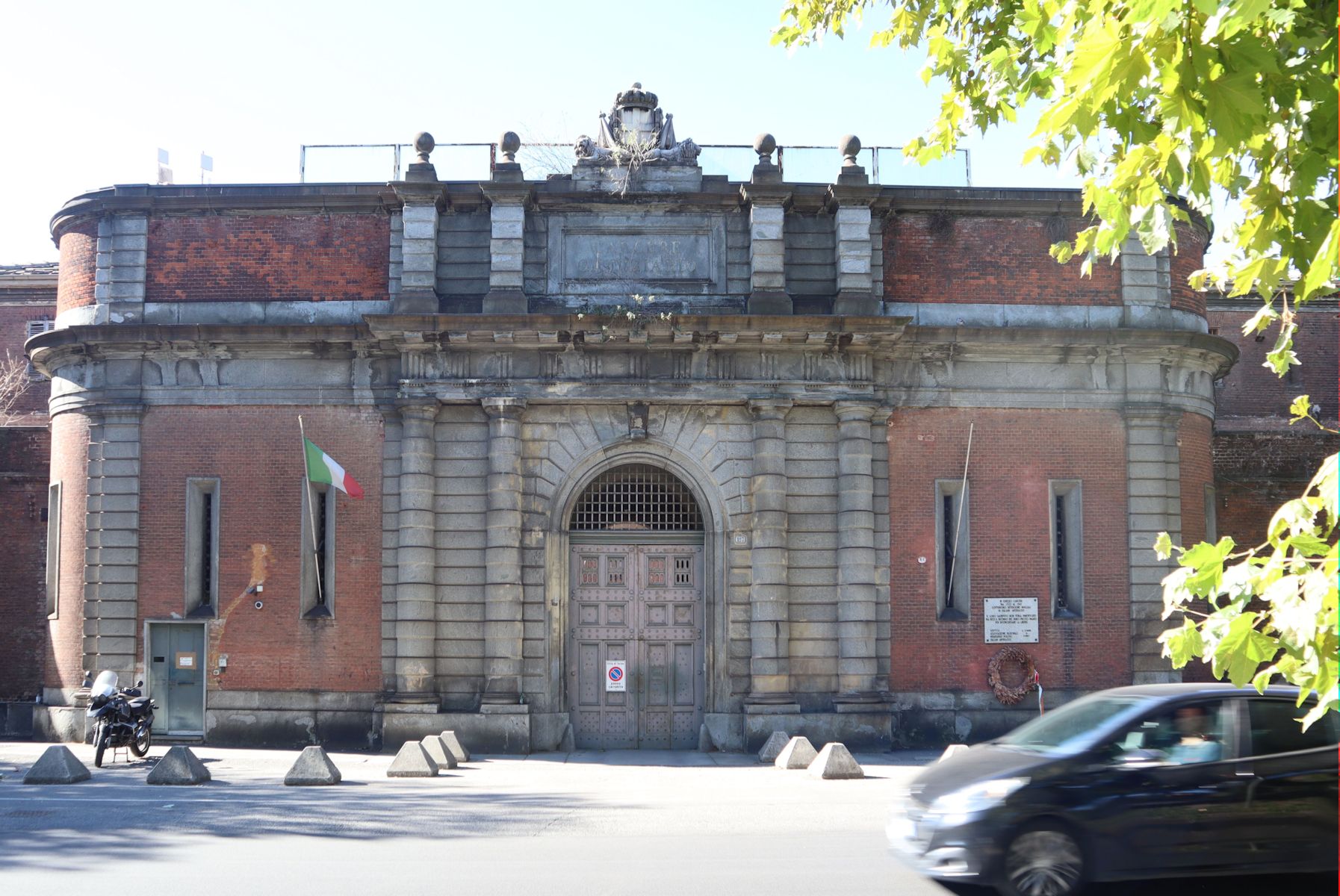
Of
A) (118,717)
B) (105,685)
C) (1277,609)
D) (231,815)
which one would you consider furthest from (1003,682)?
(1277,609)

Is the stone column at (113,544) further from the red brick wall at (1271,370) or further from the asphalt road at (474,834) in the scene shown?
the red brick wall at (1271,370)

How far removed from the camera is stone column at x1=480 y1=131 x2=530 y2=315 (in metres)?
20.3

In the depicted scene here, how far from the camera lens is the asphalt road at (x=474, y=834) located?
9.80m

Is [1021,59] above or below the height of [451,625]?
above

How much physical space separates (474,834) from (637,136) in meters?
12.6

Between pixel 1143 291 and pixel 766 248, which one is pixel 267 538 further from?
pixel 1143 291

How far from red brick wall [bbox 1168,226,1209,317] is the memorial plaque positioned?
6080mm

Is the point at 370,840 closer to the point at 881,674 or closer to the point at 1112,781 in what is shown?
the point at 1112,781

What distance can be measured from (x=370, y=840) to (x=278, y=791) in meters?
4.04

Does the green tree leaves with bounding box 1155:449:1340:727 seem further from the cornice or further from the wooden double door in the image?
the cornice

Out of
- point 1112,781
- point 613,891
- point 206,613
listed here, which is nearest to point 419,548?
point 206,613

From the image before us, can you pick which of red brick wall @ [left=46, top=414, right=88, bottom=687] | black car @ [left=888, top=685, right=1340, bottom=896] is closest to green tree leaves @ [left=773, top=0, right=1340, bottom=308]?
black car @ [left=888, top=685, right=1340, bottom=896]

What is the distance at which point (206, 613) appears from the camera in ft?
67.8

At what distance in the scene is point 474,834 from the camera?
12.2m
